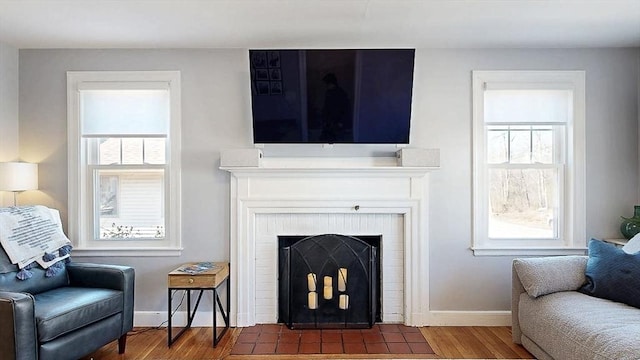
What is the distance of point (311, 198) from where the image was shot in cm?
340

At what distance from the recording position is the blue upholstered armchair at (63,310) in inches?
88.0

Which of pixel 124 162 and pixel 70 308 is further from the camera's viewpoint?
pixel 124 162

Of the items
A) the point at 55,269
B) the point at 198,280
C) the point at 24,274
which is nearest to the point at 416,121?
the point at 198,280

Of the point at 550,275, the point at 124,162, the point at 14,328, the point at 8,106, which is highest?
the point at 8,106

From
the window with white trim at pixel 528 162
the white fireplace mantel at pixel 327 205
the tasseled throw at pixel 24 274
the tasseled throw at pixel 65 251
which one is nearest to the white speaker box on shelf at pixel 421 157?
the white fireplace mantel at pixel 327 205

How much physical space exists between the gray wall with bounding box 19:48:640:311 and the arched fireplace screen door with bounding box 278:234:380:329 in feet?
1.90

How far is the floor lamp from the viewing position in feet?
10.3

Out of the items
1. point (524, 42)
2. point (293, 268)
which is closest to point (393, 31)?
point (524, 42)

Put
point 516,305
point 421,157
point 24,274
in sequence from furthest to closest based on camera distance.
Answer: point 421,157 → point 516,305 → point 24,274

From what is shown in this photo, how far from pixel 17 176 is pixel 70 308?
1303 mm

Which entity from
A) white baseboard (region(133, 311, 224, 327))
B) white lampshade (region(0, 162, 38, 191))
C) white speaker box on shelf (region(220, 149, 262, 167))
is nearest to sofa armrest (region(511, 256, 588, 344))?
white speaker box on shelf (region(220, 149, 262, 167))

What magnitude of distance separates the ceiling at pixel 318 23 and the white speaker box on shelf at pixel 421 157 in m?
0.86

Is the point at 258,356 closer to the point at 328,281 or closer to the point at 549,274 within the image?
the point at 328,281

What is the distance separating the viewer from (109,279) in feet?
9.66
